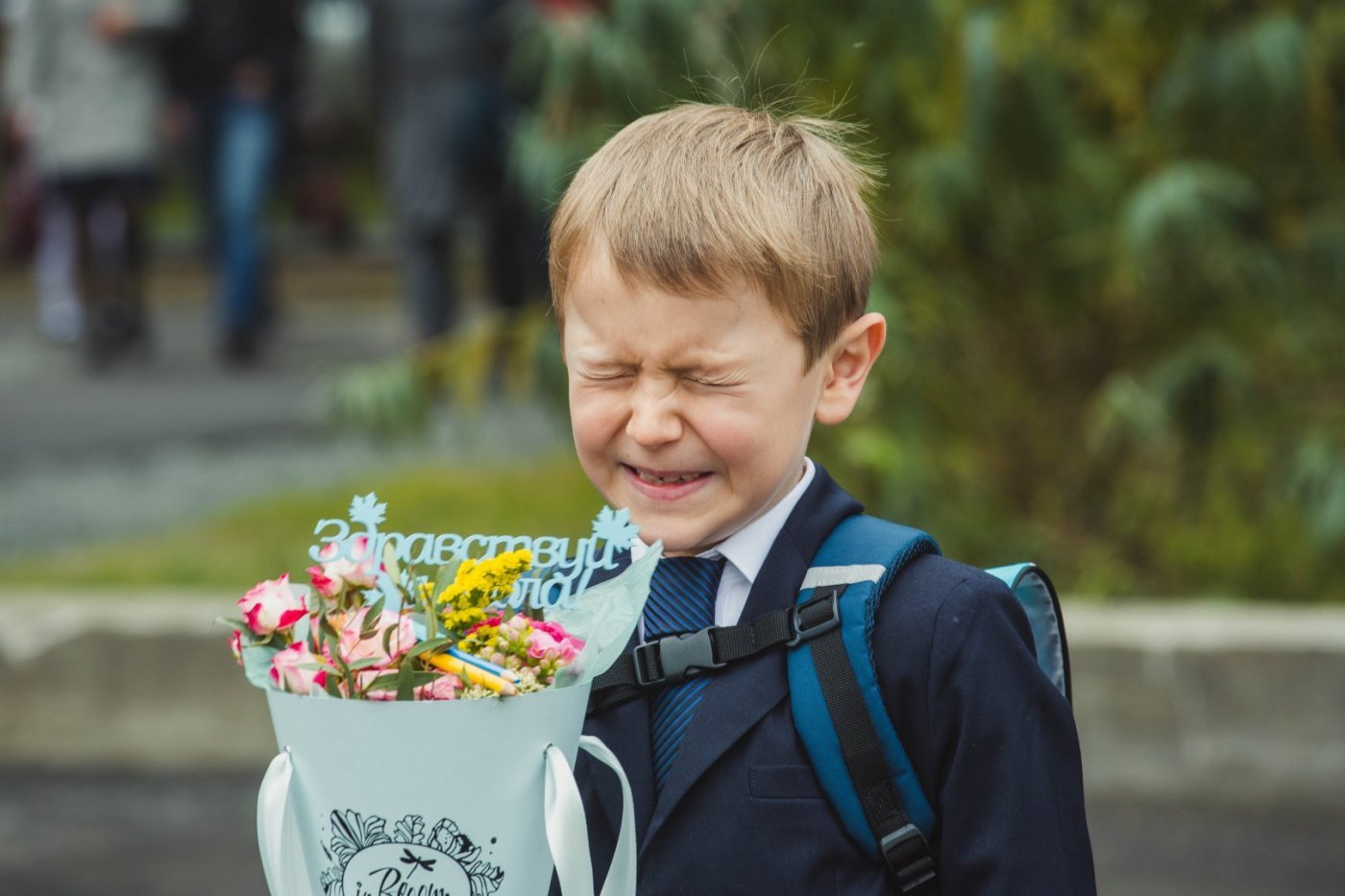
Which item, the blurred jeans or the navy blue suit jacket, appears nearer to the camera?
the navy blue suit jacket

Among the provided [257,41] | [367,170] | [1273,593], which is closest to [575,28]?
[1273,593]

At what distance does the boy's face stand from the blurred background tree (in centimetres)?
Answer: 270

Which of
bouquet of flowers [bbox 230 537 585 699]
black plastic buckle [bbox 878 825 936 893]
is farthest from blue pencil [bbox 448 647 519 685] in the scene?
black plastic buckle [bbox 878 825 936 893]

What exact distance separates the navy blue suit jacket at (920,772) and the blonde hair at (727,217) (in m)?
0.30

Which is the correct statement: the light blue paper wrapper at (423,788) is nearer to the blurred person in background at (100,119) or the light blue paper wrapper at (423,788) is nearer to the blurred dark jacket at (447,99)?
the blurred dark jacket at (447,99)

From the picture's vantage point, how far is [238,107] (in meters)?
9.25

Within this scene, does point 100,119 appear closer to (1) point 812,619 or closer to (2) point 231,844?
(2) point 231,844

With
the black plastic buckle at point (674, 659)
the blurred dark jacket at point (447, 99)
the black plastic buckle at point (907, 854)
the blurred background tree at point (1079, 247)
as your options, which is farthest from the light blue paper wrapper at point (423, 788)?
the blurred dark jacket at point (447, 99)

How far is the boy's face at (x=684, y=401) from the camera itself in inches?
69.1

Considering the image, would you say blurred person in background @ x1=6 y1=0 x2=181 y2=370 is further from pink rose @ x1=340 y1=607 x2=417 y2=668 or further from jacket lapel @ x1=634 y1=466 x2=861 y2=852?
pink rose @ x1=340 y1=607 x2=417 y2=668

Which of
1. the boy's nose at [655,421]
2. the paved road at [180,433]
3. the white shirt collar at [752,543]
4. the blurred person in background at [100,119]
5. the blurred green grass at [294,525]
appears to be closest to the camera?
the boy's nose at [655,421]

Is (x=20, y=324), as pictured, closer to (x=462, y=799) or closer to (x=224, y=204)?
(x=224, y=204)

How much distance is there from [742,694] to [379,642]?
0.37 metres

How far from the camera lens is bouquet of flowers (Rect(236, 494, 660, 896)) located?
1.54 metres
